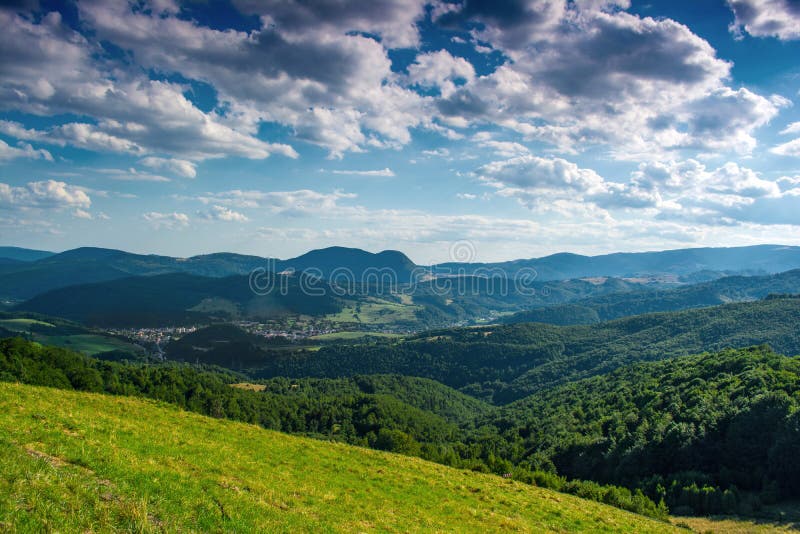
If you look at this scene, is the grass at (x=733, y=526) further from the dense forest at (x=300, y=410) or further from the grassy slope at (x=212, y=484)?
the grassy slope at (x=212, y=484)

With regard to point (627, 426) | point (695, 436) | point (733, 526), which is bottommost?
point (627, 426)

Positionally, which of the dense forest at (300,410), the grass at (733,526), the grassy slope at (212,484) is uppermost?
the grassy slope at (212,484)

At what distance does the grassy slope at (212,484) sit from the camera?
12.5 metres

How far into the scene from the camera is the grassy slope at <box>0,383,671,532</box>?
40.9 feet

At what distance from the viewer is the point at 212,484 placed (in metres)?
18.6

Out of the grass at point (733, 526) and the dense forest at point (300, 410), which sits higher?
the grass at point (733, 526)

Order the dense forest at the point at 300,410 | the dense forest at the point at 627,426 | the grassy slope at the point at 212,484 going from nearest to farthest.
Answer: the grassy slope at the point at 212,484
the dense forest at the point at 627,426
the dense forest at the point at 300,410

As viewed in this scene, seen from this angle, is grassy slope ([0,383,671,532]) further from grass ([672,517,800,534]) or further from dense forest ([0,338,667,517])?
dense forest ([0,338,667,517])

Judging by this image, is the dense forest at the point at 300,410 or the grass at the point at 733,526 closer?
the grass at the point at 733,526

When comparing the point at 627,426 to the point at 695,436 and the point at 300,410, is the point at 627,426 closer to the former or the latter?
the point at 695,436

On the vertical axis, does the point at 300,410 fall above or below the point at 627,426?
below

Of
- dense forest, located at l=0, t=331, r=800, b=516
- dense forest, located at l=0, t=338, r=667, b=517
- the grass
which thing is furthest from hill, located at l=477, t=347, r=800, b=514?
dense forest, located at l=0, t=338, r=667, b=517

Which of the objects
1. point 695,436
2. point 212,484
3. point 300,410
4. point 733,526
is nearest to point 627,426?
point 695,436

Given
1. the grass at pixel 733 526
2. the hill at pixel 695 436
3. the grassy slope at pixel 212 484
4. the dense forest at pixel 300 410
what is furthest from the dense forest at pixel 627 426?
the grassy slope at pixel 212 484
